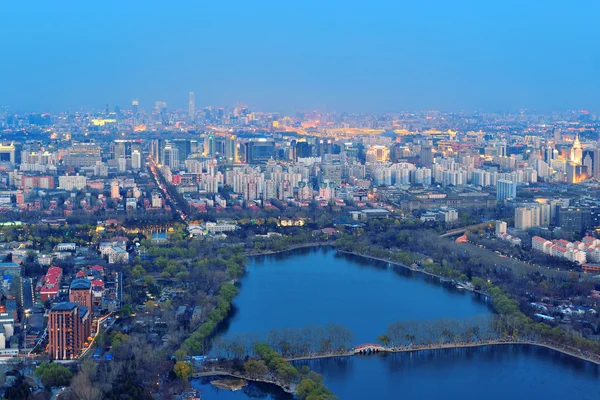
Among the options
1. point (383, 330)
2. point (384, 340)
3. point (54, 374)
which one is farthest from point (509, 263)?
point (54, 374)

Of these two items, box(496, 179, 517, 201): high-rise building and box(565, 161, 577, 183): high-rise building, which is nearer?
box(496, 179, 517, 201): high-rise building

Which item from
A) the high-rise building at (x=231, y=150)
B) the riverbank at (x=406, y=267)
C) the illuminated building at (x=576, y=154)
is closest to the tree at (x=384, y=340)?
the riverbank at (x=406, y=267)

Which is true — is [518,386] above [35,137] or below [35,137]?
below

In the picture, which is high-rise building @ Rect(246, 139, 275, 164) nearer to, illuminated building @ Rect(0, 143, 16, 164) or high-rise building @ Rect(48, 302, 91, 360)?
illuminated building @ Rect(0, 143, 16, 164)

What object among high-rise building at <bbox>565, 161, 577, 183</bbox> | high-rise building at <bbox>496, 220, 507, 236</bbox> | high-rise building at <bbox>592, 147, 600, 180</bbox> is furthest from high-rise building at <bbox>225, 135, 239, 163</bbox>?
high-rise building at <bbox>496, 220, 507, 236</bbox>

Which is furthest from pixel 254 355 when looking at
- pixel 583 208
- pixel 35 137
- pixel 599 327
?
pixel 35 137

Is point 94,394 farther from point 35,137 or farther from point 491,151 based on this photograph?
point 35,137

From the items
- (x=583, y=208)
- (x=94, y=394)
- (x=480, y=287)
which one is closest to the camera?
(x=94, y=394)
